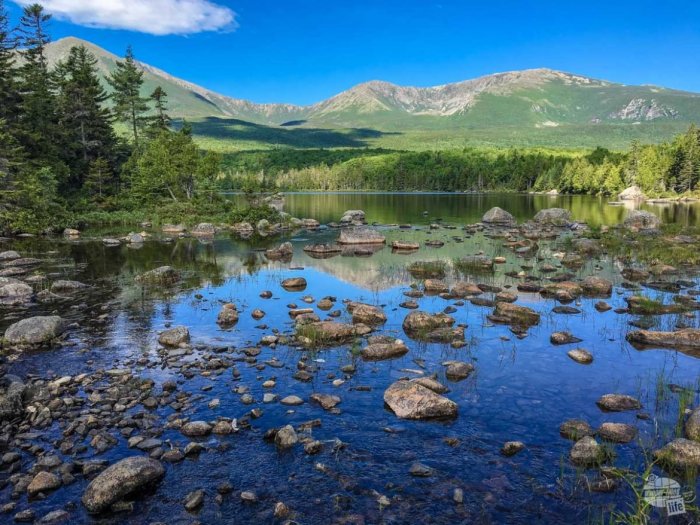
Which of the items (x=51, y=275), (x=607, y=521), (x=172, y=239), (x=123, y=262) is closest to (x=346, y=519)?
(x=607, y=521)

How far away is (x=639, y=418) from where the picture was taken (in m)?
12.4

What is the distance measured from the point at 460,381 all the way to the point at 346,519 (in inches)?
272

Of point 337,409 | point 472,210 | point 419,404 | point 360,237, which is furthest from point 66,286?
point 472,210

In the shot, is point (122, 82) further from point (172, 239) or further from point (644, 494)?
point (644, 494)

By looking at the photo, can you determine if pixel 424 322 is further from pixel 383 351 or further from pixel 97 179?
pixel 97 179

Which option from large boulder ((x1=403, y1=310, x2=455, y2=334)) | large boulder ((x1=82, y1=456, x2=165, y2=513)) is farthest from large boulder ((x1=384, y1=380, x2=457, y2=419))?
large boulder ((x1=403, y1=310, x2=455, y2=334))

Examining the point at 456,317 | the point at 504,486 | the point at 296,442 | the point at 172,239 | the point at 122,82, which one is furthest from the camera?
the point at 122,82

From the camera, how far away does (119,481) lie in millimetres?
9211

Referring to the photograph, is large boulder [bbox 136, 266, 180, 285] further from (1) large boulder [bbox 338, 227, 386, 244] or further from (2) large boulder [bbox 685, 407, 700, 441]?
(2) large boulder [bbox 685, 407, 700, 441]

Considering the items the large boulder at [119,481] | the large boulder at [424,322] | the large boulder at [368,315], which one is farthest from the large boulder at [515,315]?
the large boulder at [119,481]

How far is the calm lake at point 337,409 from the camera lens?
9.34 m

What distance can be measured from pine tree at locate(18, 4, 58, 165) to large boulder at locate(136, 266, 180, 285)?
35.1m

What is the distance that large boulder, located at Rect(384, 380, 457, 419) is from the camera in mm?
12562

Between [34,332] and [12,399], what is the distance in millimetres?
6412
